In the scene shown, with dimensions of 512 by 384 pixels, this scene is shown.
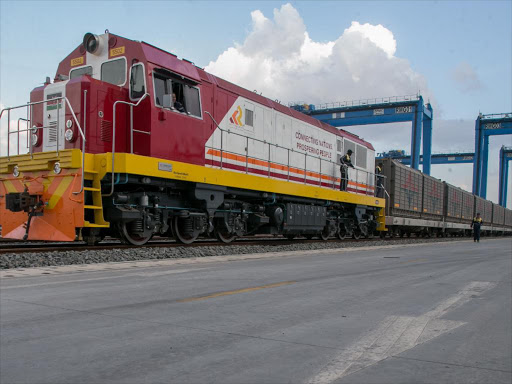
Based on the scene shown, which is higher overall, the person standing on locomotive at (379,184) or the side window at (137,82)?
the side window at (137,82)

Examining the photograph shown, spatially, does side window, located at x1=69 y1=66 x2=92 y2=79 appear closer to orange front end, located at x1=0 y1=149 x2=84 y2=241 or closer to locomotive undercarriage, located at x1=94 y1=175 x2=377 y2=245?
orange front end, located at x1=0 y1=149 x2=84 y2=241

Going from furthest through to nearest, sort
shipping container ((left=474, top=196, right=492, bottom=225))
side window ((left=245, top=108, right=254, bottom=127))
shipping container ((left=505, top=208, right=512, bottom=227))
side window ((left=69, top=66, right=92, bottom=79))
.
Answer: shipping container ((left=505, top=208, right=512, bottom=227))
shipping container ((left=474, top=196, right=492, bottom=225))
side window ((left=245, top=108, right=254, bottom=127))
side window ((left=69, top=66, right=92, bottom=79))

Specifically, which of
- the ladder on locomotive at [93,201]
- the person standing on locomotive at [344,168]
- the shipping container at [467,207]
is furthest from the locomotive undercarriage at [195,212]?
the shipping container at [467,207]

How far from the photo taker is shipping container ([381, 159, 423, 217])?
74.7ft

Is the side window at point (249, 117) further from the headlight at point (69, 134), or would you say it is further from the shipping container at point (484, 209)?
the shipping container at point (484, 209)

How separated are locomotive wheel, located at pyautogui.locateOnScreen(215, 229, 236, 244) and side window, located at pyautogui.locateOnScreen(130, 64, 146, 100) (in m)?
4.59

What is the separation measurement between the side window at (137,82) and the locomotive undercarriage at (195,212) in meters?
1.81

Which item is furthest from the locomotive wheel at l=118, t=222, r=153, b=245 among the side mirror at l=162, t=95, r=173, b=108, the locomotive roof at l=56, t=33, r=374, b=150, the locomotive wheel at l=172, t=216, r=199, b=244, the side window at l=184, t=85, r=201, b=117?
the locomotive roof at l=56, t=33, r=374, b=150

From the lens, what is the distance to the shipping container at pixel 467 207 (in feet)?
117

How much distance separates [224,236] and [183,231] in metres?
1.92

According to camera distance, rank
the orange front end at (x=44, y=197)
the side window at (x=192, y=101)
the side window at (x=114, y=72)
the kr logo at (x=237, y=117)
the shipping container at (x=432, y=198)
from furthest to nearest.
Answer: the shipping container at (x=432, y=198) → the kr logo at (x=237, y=117) → the side window at (x=192, y=101) → the side window at (x=114, y=72) → the orange front end at (x=44, y=197)

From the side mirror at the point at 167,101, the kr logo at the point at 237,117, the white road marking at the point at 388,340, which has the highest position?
the kr logo at the point at 237,117

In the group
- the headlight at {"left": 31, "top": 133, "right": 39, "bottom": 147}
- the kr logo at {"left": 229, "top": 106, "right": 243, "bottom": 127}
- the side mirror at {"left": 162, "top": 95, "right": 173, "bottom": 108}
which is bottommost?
the headlight at {"left": 31, "top": 133, "right": 39, "bottom": 147}

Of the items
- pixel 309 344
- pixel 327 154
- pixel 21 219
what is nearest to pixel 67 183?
pixel 21 219
